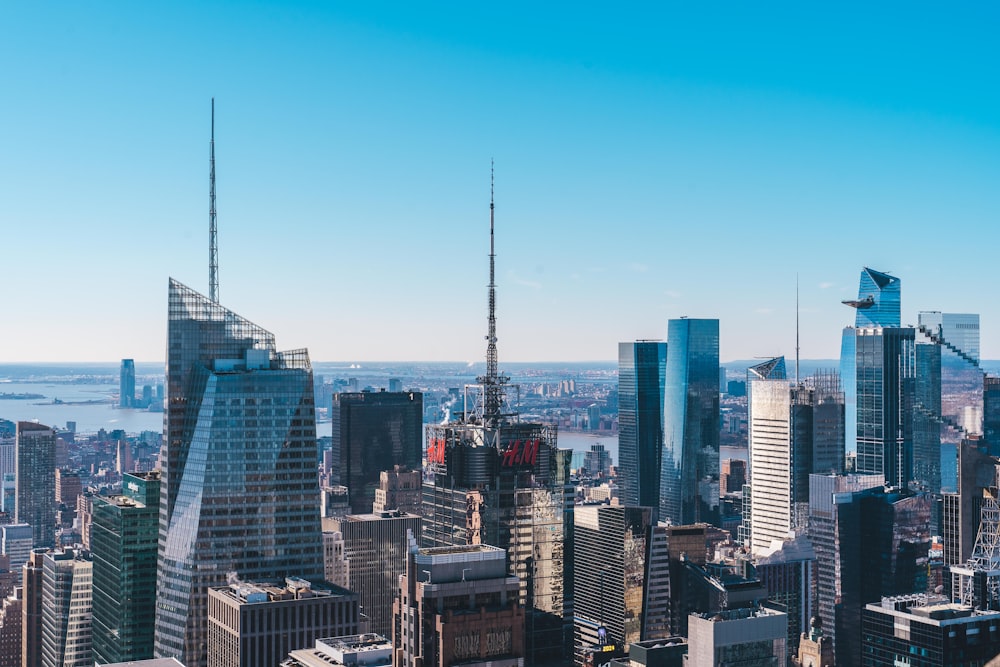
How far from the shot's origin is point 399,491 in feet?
397

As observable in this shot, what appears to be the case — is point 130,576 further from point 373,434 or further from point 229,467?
point 373,434

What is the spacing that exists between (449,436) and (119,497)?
2193 cm

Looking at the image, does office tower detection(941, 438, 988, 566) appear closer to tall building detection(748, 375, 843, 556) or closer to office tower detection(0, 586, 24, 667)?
tall building detection(748, 375, 843, 556)

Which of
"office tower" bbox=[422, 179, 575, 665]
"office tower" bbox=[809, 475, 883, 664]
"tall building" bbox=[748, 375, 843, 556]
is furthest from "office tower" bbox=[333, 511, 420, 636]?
"tall building" bbox=[748, 375, 843, 556]

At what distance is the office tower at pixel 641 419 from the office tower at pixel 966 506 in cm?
6133

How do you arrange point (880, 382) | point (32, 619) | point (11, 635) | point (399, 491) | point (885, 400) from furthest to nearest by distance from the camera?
point (880, 382), point (885, 400), point (399, 491), point (11, 635), point (32, 619)

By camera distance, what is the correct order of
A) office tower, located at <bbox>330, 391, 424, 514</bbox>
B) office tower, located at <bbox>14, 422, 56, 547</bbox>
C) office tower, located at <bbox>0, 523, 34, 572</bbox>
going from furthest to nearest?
office tower, located at <bbox>14, 422, 56, 547</bbox>
office tower, located at <bbox>330, 391, 424, 514</bbox>
office tower, located at <bbox>0, 523, 34, 572</bbox>

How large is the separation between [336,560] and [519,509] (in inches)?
1138

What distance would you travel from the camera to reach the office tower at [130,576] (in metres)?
68.5

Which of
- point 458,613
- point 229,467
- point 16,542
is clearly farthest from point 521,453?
point 16,542

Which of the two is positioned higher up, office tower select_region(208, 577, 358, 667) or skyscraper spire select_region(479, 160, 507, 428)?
skyscraper spire select_region(479, 160, 507, 428)

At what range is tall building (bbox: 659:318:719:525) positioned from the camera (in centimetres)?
14888

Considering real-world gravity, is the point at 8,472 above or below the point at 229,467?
below

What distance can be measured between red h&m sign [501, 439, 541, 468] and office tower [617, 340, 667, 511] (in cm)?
8085
